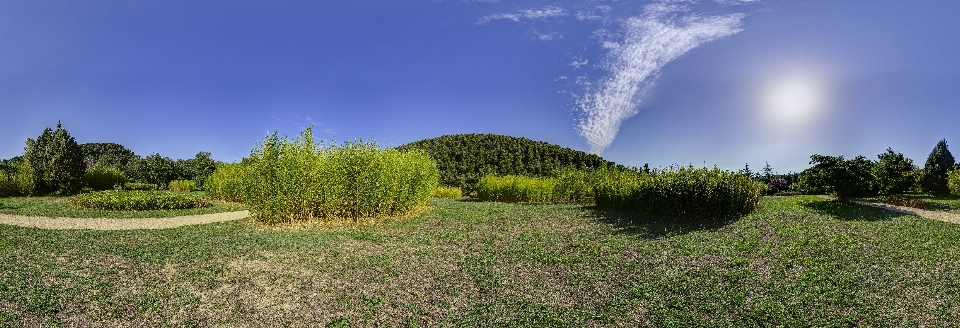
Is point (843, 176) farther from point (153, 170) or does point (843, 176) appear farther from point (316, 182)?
point (153, 170)

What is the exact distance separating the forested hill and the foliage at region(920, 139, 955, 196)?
62.7 feet

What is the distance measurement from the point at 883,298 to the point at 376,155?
38.5 ft

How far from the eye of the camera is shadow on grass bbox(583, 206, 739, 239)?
10188 mm

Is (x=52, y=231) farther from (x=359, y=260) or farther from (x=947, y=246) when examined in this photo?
(x=947, y=246)

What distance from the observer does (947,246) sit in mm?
8375

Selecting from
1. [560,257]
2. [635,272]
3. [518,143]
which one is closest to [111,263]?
[560,257]

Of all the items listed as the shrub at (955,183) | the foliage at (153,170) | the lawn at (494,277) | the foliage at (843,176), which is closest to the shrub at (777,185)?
the shrub at (955,183)

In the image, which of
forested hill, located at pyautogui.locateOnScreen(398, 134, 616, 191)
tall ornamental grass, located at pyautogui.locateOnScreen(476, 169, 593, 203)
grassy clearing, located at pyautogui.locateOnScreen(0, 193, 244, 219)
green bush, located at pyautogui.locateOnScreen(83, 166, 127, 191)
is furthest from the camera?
forested hill, located at pyautogui.locateOnScreen(398, 134, 616, 191)

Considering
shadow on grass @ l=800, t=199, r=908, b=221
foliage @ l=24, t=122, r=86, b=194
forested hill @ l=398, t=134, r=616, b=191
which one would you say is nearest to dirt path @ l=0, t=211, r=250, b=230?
foliage @ l=24, t=122, r=86, b=194

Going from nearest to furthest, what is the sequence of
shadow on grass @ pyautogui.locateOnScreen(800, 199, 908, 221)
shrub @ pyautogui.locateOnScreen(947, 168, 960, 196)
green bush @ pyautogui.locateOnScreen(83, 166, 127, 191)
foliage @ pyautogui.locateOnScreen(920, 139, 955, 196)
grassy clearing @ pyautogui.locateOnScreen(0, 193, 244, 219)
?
shadow on grass @ pyautogui.locateOnScreen(800, 199, 908, 221)
grassy clearing @ pyautogui.locateOnScreen(0, 193, 244, 219)
shrub @ pyautogui.locateOnScreen(947, 168, 960, 196)
foliage @ pyautogui.locateOnScreen(920, 139, 955, 196)
green bush @ pyautogui.locateOnScreen(83, 166, 127, 191)

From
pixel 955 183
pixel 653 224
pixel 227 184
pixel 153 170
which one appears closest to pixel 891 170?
pixel 955 183

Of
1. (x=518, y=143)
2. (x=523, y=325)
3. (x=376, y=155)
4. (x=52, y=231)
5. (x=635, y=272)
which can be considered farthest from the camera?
(x=518, y=143)

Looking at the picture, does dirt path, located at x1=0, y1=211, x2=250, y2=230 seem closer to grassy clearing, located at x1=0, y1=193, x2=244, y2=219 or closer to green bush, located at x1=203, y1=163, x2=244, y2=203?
grassy clearing, located at x1=0, y1=193, x2=244, y2=219

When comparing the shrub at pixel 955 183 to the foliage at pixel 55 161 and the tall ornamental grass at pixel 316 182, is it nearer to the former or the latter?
the tall ornamental grass at pixel 316 182
